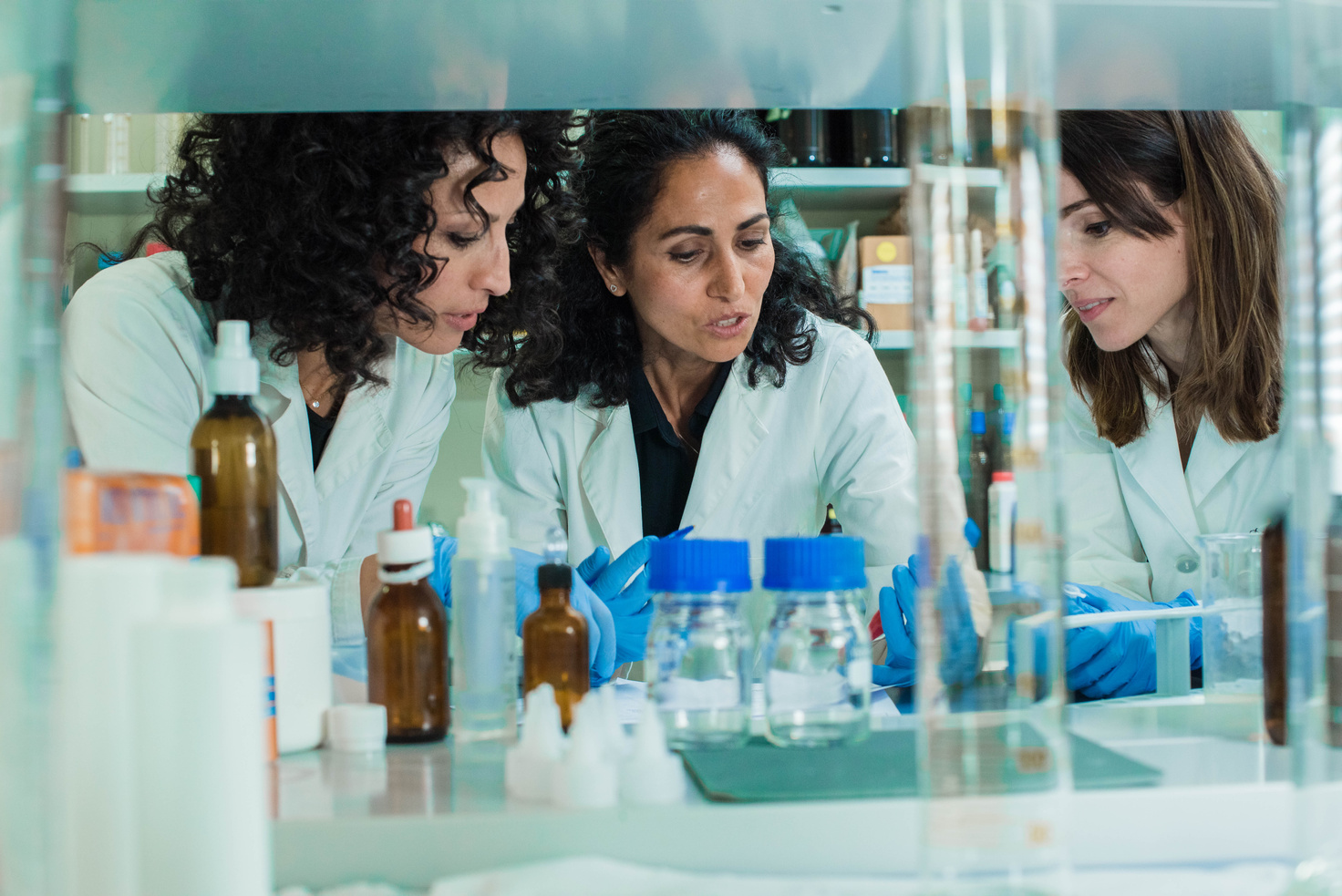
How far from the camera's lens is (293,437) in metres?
1.27

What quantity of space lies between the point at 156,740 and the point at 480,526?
1.19ft

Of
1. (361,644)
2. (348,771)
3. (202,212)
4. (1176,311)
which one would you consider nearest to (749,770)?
(348,771)

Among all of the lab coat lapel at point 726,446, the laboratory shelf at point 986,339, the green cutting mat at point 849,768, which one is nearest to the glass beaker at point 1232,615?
the green cutting mat at point 849,768

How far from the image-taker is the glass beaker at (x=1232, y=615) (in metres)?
0.79

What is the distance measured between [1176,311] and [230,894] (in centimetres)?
174

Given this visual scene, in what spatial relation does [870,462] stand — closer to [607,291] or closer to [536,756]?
[607,291]

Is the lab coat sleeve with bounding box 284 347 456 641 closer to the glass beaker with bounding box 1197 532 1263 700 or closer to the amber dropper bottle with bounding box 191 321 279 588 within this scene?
the amber dropper bottle with bounding box 191 321 279 588

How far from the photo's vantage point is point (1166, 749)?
0.62 meters

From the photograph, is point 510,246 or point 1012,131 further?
point 510,246

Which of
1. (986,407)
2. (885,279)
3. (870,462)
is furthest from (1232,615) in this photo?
(885,279)

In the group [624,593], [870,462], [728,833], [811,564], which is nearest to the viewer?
[728,833]

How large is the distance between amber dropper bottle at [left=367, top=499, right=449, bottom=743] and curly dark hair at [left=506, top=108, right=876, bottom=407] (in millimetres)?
998

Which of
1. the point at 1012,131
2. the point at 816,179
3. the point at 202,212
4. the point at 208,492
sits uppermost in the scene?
the point at 816,179

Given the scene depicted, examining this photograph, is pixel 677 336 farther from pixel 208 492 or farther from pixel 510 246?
pixel 208 492
